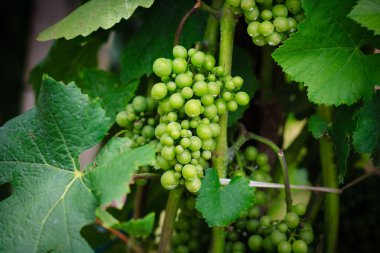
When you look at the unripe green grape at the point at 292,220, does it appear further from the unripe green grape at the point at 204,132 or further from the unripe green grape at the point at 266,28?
the unripe green grape at the point at 266,28

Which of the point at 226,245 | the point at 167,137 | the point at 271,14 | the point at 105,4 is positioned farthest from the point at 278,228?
the point at 105,4

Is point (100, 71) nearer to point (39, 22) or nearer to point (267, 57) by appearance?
point (267, 57)

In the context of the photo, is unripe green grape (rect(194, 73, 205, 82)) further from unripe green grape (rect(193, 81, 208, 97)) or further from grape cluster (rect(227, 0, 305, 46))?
grape cluster (rect(227, 0, 305, 46))

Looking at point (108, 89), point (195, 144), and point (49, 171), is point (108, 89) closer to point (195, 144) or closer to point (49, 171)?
point (49, 171)

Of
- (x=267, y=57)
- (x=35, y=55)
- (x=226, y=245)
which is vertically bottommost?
(x=226, y=245)

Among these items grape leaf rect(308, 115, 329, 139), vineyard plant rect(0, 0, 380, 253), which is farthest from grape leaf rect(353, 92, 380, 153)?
grape leaf rect(308, 115, 329, 139)

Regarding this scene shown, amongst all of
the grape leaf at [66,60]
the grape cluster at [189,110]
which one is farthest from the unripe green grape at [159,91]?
the grape leaf at [66,60]

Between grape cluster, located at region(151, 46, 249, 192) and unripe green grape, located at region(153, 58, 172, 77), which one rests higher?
unripe green grape, located at region(153, 58, 172, 77)
